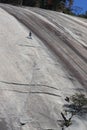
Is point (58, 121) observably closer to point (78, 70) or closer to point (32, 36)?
point (78, 70)

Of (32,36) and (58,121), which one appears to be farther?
(32,36)

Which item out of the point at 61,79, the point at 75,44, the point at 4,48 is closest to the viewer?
the point at 61,79

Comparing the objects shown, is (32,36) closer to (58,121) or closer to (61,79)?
(61,79)

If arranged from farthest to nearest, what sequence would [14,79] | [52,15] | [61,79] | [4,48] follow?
1. [52,15]
2. [4,48]
3. [61,79]
4. [14,79]

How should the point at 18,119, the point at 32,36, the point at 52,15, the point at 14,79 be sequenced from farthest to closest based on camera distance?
the point at 52,15
the point at 32,36
the point at 14,79
the point at 18,119

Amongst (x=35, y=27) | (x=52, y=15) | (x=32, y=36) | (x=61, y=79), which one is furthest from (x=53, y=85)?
(x=52, y=15)

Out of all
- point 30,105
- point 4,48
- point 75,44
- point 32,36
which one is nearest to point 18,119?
point 30,105

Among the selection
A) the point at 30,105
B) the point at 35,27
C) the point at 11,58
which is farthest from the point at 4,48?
the point at 35,27

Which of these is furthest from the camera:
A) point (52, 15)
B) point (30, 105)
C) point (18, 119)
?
point (52, 15)

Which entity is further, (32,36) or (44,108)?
(32,36)
